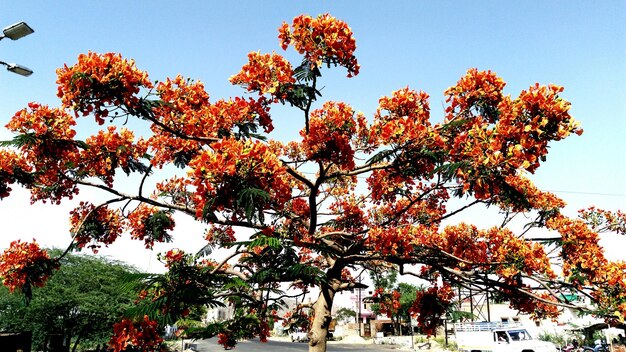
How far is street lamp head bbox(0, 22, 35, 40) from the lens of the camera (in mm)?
5867

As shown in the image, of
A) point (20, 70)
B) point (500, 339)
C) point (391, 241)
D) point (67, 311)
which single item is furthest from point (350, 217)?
point (67, 311)

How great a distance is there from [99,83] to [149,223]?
3433mm

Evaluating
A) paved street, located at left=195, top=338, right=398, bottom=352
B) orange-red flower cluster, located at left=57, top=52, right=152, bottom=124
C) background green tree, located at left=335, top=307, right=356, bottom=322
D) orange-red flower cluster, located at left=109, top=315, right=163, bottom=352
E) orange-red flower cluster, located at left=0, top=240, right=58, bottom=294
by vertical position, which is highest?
orange-red flower cluster, located at left=57, top=52, right=152, bottom=124

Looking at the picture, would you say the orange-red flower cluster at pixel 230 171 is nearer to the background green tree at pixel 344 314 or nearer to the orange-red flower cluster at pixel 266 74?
the orange-red flower cluster at pixel 266 74

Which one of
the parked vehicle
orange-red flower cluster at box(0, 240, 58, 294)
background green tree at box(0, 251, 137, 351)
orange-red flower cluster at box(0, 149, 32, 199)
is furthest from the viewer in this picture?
background green tree at box(0, 251, 137, 351)

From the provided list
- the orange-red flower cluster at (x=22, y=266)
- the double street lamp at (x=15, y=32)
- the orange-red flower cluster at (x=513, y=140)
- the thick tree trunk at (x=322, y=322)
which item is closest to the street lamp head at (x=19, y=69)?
the double street lamp at (x=15, y=32)

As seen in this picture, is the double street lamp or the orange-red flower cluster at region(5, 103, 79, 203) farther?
the double street lamp

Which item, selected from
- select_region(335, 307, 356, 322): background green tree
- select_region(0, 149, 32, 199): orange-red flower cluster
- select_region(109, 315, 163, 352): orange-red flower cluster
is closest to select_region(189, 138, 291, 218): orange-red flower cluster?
select_region(109, 315, 163, 352): orange-red flower cluster

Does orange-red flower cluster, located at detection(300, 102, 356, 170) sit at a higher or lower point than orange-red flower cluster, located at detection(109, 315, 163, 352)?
higher

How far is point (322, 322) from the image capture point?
568 cm

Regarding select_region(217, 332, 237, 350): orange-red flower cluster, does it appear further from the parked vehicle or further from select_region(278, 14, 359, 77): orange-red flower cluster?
the parked vehicle

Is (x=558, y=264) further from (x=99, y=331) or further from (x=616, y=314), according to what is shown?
(x=99, y=331)

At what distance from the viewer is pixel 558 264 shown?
7.01 metres

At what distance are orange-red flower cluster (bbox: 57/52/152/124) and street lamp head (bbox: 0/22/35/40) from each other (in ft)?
8.37
